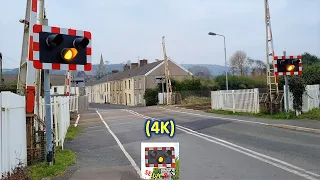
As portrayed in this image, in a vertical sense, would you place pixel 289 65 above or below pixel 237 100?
above

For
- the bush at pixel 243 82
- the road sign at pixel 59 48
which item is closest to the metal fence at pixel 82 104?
the bush at pixel 243 82

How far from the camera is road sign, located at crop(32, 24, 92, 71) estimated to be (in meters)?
8.09

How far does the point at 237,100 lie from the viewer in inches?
1166

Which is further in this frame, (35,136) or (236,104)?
(236,104)

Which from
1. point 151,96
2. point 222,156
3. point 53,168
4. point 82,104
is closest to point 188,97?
Answer: point 151,96

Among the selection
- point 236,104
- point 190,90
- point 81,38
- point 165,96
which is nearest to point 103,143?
point 81,38

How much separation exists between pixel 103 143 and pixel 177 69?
187 feet

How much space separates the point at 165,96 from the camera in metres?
57.6

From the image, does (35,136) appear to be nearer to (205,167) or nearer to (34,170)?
(34,170)

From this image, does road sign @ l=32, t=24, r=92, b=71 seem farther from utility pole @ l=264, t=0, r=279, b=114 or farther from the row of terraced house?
the row of terraced house

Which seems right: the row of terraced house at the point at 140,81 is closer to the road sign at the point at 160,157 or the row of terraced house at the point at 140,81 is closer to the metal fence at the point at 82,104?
the metal fence at the point at 82,104

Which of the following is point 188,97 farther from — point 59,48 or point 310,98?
point 59,48

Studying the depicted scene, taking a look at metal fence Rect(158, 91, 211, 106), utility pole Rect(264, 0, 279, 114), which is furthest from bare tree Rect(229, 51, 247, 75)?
utility pole Rect(264, 0, 279, 114)

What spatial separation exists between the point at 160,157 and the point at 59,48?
129 inches
